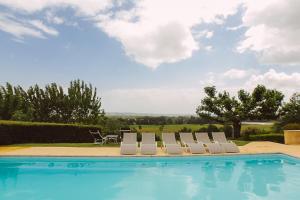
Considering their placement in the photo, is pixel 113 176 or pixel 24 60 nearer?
pixel 113 176

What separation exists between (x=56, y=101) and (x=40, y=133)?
1611 centimetres

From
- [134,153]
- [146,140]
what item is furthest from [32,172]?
[146,140]

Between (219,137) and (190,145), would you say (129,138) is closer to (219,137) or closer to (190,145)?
(190,145)

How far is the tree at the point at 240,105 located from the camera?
2531 centimetres

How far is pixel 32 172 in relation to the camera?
40.6 ft

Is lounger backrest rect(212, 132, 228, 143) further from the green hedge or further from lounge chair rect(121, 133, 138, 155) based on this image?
the green hedge

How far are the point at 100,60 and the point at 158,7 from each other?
1316cm

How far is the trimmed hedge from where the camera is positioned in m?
19.3

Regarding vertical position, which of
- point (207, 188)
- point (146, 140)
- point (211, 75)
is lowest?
point (207, 188)

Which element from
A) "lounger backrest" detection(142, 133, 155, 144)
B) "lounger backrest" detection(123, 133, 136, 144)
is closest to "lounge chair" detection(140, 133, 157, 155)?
"lounger backrest" detection(142, 133, 155, 144)

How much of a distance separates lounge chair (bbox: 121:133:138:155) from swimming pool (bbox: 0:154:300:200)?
1.86 ft

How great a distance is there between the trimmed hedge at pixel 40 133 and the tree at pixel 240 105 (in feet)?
31.5

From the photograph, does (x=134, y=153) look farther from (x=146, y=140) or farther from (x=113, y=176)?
(x=113, y=176)

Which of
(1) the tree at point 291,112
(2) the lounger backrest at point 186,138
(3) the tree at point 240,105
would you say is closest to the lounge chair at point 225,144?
(2) the lounger backrest at point 186,138
